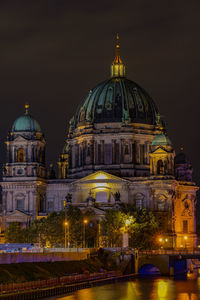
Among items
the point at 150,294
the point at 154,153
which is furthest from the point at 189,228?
the point at 150,294

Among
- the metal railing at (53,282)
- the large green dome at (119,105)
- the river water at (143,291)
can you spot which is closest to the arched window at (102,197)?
the large green dome at (119,105)

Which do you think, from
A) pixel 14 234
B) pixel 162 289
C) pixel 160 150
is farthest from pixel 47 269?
pixel 160 150

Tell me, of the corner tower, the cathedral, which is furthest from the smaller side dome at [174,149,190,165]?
the corner tower

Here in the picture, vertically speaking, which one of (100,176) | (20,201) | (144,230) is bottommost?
(144,230)

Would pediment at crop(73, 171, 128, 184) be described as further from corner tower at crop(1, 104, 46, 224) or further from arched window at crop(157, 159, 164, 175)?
corner tower at crop(1, 104, 46, 224)

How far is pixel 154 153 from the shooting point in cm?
16550

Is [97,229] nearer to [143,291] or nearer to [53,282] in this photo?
[143,291]

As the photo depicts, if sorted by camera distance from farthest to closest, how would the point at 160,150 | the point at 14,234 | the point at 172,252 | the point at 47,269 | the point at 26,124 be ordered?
1. the point at 26,124
2. the point at 160,150
3. the point at 14,234
4. the point at 172,252
5. the point at 47,269

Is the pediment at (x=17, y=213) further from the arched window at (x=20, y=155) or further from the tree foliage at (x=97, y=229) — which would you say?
the arched window at (x=20, y=155)

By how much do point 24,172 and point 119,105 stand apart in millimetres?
25730

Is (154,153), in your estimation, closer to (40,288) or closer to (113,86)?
(113,86)

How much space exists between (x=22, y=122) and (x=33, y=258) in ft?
236

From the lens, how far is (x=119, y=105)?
17950 cm

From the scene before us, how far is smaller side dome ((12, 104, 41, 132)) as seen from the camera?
173 metres
